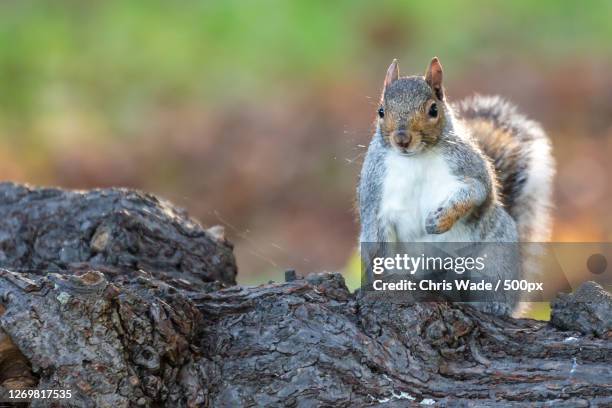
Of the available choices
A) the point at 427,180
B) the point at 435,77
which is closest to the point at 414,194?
the point at 427,180

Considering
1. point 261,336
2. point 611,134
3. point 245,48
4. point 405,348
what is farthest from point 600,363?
point 245,48

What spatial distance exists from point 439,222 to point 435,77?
35 cm

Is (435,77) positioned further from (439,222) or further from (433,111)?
(439,222)

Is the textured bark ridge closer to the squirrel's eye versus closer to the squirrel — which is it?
the squirrel

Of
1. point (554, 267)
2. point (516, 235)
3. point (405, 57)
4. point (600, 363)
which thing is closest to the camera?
point (600, 363)

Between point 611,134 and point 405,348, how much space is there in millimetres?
4352

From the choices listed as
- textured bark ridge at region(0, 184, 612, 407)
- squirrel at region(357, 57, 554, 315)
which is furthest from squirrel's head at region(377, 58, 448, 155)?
textured bark ridge at region(0, 184, 612, 407)

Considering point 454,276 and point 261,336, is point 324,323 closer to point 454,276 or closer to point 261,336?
point 261,336

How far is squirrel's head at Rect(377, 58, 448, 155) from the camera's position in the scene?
220cm

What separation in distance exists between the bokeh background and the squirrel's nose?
2891 mm

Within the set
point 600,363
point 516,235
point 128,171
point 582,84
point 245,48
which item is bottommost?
point 600,363

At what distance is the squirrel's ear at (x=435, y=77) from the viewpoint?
2.31 meters

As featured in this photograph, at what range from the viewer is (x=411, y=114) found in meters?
2.22

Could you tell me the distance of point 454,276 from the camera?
230 centimetres
